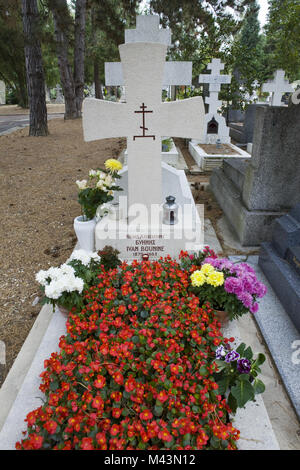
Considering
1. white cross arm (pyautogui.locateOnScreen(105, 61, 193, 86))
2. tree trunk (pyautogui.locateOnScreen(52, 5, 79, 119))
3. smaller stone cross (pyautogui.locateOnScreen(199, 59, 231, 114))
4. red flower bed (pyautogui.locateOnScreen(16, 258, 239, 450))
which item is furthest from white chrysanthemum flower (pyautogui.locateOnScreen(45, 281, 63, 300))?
tree trunk (pyautogui.locateOnScreen(52, 5, 79, 119))

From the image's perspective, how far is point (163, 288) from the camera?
2873 mm

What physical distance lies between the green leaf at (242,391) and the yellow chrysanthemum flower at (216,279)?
813 mm

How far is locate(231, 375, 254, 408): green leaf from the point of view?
192 cm

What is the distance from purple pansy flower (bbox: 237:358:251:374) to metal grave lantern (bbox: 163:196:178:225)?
70.7 inches

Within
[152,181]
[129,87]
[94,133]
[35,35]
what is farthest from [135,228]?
[35,35]

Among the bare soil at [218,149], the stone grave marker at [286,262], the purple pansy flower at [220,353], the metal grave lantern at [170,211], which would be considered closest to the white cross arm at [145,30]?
the bare soil at [218,149]

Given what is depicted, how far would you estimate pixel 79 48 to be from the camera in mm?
15211

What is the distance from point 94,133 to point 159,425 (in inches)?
112

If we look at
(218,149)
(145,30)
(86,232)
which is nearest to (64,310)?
(86,232)

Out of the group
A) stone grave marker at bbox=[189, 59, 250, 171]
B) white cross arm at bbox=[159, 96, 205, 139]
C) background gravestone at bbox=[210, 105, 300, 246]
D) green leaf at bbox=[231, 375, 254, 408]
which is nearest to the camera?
green leaf at bbox=[231, 375, 254, 408]

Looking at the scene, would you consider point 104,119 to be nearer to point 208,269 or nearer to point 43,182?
point 208,269

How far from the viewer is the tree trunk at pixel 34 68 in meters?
9.55

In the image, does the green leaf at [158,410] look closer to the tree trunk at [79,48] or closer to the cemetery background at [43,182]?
the cemetery background at [43,182]

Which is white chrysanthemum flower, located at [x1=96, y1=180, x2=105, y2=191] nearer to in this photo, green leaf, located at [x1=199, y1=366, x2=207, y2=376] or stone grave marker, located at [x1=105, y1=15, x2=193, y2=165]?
green leaf, located at [x1=199, y1=366, x2=207, y2=376]
